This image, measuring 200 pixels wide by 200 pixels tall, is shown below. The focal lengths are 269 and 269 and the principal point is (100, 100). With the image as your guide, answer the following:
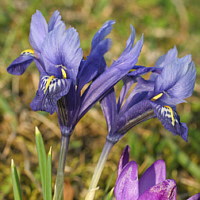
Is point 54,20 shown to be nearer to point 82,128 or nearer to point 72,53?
point 72,53

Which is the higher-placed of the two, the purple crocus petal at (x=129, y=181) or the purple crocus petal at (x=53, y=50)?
the purple crocus petal at (x=53, y=50)

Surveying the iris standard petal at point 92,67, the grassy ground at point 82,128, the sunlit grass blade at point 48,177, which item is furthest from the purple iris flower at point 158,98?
the grassy ground at point 82,128

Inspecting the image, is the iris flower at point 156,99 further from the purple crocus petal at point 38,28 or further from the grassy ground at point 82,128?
the grassy ground at point 82,128

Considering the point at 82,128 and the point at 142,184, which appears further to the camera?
the point at 82,128

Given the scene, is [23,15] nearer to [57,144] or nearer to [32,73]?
[32,73]

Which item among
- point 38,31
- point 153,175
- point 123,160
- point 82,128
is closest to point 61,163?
point 123,160

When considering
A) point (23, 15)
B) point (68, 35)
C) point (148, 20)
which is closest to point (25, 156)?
point (68, 35)
